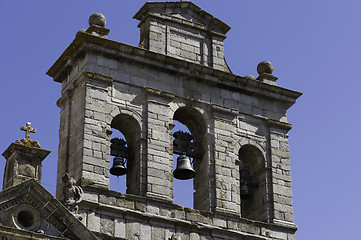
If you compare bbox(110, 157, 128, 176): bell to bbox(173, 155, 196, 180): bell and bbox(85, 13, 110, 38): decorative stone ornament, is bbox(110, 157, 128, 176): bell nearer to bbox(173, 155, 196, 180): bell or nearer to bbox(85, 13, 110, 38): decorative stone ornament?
bbox(173, 155, 196, 180): bell

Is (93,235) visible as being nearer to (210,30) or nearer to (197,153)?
(197,153)

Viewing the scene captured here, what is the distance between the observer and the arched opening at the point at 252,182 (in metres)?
34.6

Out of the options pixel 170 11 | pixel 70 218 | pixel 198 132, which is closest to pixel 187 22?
pixel 170 11

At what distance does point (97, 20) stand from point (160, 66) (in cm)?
190

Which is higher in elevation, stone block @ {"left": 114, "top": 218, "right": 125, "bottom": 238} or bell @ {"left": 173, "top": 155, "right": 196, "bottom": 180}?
bell @ {"left": 173, "top": 155, "right": 196, "bottom": 180}

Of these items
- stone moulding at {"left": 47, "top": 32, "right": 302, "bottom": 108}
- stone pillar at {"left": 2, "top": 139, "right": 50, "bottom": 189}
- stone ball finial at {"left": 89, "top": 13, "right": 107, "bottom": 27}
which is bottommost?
stone pillar at {"left": 2, "top": 139, "right": 50, "bottom": 189}

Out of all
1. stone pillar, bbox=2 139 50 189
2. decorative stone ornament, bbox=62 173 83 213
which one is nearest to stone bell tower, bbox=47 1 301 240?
decorative stone ornament, bbox=62 173 83 213

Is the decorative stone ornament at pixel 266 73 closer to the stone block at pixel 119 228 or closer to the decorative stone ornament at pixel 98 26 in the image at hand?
the decorative stone ornament at pixel 98 26

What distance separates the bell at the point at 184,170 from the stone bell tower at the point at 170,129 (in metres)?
0.38

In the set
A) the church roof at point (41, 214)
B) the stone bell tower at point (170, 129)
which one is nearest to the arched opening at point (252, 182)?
the stone bell tower at point (170, 129)

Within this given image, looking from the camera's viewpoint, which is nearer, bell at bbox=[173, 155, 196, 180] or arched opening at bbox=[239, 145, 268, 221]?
bell at bbox=[173, 155, 196, 180]

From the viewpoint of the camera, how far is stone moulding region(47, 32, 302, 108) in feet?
111

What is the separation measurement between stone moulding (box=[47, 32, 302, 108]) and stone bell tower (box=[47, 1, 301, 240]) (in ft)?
0.08

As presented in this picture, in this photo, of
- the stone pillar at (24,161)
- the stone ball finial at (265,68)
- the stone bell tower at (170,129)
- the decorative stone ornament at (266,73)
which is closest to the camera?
the stone pillar at (24,161)
